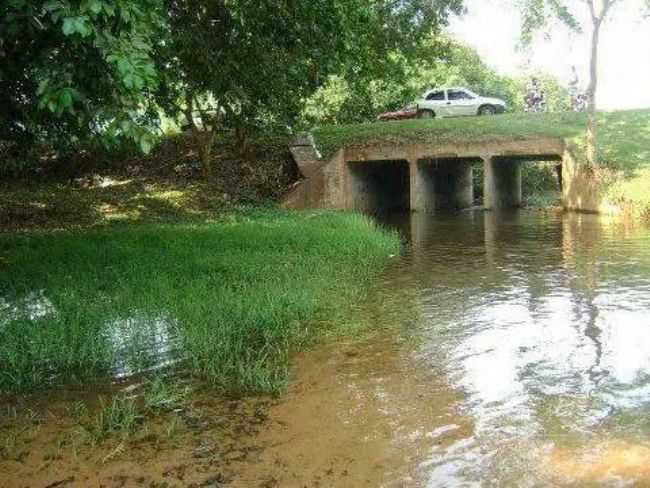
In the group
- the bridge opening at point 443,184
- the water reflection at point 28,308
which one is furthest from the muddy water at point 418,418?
the bridge opening at point 443,184

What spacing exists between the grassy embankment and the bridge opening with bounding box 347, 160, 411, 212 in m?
1.38

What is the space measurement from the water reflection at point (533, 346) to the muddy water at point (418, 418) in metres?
0.02

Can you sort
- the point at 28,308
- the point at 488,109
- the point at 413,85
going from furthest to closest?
1. the point at 413,85
2. the point at 488,109
3. the point at 28,308

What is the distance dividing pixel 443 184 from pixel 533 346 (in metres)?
23.6

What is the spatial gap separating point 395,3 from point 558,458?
12.9 meters

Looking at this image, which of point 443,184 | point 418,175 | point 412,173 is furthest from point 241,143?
point 443,184

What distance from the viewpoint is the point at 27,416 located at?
17.4 feet

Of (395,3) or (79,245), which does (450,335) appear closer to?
(79,245)

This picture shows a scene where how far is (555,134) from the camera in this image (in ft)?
76.1

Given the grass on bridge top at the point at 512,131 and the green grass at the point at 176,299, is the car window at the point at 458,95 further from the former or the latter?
the green grass at the point at 176,299

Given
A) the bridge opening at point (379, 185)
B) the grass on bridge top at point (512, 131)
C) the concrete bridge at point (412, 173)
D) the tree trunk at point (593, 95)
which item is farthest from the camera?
the bridge opening at point (379, 185)

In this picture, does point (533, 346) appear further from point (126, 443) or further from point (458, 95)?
point (458, 95)

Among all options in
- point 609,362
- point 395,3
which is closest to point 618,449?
point 609,362

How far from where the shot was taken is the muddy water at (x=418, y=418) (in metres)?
4.41
